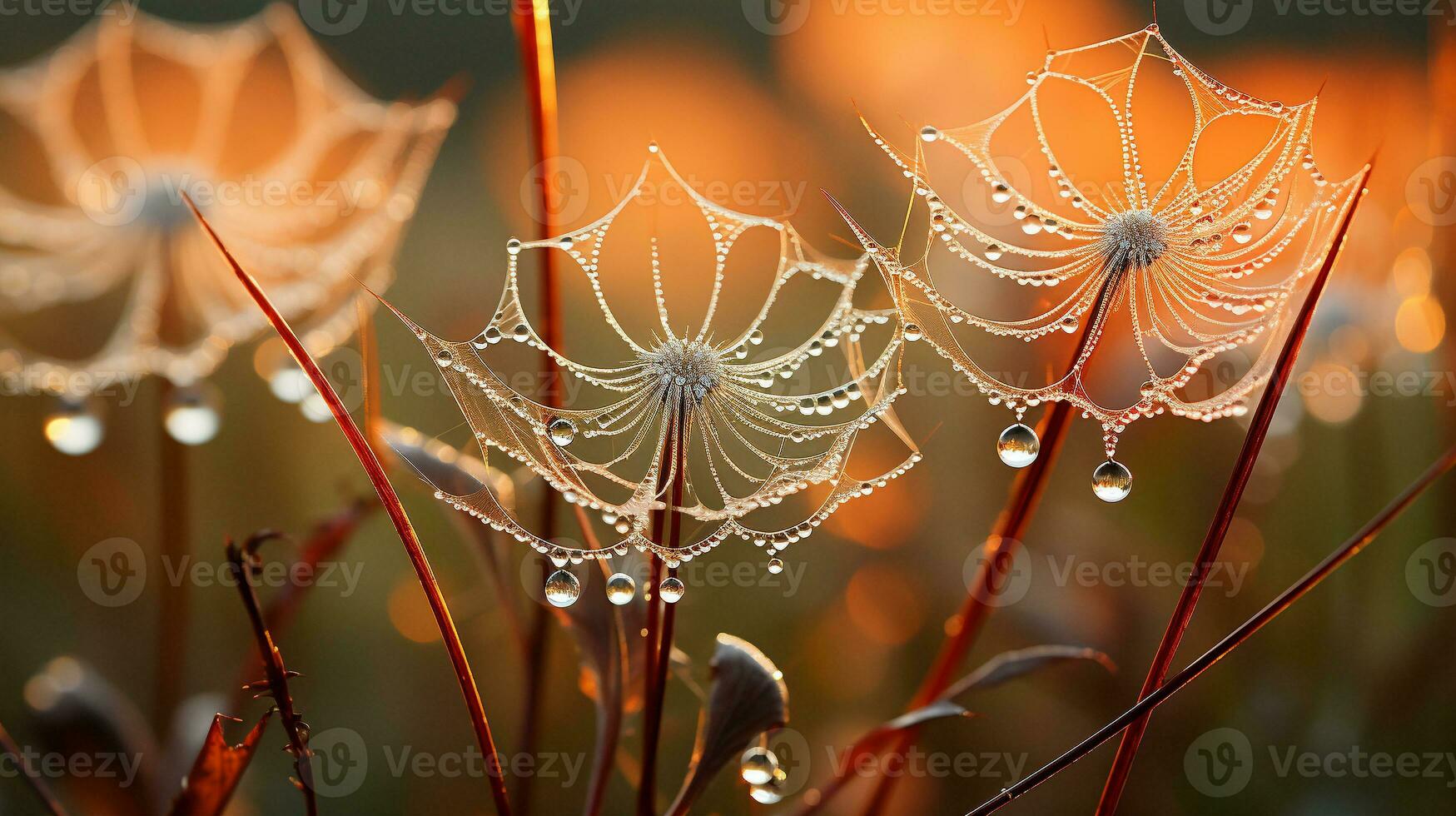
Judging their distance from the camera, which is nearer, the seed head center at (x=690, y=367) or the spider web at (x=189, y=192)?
the seed head center at (x=690, y=367)

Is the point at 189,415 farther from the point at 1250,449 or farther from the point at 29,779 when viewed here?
the point at 1250,449

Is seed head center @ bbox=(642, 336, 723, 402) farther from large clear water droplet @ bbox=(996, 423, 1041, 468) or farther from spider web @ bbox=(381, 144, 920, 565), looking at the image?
large clear water droplet @ bbox=(996, 423, 1041, 468)

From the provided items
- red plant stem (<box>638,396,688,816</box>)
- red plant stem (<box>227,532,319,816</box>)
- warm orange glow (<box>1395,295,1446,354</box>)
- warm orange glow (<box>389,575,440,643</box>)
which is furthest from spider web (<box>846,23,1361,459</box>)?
warm orange glow (<box>389,575,440,643</box>)

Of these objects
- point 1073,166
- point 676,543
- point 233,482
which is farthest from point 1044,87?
point 233,482

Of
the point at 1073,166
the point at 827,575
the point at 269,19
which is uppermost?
the point at 269,19

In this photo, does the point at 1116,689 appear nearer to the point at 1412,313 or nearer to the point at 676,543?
the point at 1412,313

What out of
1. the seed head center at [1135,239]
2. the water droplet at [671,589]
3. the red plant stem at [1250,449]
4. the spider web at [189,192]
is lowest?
the water droplet at [671,589]

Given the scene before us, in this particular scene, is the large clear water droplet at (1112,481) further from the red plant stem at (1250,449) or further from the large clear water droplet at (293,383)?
the large clear water droplet at (293,383)

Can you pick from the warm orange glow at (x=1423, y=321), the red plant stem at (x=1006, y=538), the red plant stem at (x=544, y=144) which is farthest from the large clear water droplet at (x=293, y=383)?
the warm orange glow at (x=1423, y=321)
